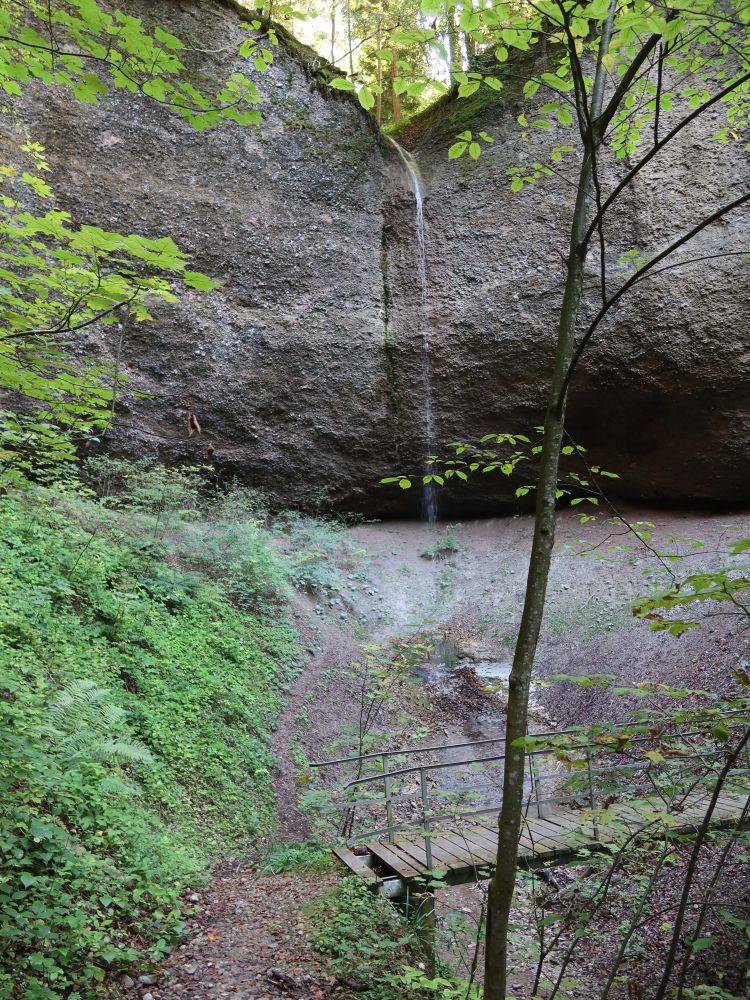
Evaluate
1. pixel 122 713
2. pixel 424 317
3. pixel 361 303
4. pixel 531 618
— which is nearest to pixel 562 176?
pixel 531 618

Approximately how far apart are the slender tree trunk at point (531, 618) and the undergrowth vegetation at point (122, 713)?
7.66ft

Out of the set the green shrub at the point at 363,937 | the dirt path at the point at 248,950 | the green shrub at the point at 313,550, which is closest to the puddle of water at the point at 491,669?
the green shrub at the point at 313,550

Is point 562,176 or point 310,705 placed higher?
point 562,176

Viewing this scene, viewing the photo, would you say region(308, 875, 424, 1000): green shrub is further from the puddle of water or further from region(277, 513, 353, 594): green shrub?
region(277, 513, 353, 594): green shrub

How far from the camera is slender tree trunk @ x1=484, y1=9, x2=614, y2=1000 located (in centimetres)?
261

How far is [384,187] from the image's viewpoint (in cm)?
1443

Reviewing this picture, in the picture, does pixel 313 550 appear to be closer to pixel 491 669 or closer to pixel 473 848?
pixel 491 669

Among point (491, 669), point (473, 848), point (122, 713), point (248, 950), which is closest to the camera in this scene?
point (248, 950)

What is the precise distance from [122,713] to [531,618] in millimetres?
3760

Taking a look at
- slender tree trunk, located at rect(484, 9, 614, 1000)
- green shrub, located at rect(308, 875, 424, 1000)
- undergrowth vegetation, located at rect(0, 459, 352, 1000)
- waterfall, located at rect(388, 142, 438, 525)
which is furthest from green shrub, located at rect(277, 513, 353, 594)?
slender tree trunk, located at rect(484, 9, 614, 1000)

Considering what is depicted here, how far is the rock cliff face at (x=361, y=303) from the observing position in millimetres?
12141

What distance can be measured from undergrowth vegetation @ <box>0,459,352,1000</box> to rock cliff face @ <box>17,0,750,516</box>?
9.91ft

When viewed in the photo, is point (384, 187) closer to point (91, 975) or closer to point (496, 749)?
point (496, 749)

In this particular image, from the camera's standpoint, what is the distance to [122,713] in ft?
16.6
